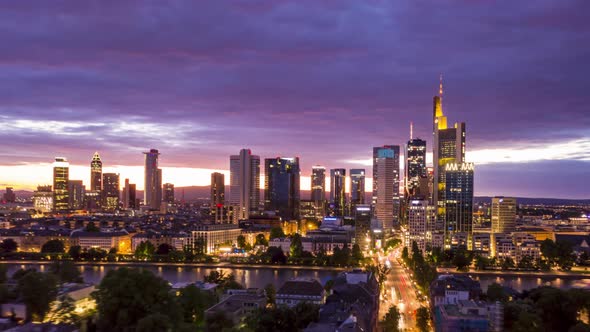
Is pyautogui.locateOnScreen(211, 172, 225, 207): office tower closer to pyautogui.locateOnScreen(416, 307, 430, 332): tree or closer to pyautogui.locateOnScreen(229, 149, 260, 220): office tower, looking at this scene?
pyautogui.locateOnScreen(229, 149, 260, 220): office tower

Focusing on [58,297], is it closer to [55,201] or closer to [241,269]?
[241,269]

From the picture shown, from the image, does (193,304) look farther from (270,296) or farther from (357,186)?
(357,186)

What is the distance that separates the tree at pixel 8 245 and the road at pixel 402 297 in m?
25.0

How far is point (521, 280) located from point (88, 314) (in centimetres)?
2141

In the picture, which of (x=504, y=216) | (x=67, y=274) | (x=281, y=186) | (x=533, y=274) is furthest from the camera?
(x=281, y=186)

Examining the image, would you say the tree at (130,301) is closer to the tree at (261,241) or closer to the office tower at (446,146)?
the tree at (261,241)

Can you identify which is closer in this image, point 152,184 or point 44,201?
point 44,201

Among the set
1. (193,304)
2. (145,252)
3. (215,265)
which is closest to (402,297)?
(193,304)

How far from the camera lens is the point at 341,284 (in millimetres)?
19406

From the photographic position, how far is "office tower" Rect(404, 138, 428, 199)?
78375mm

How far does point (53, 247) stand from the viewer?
3644 cm

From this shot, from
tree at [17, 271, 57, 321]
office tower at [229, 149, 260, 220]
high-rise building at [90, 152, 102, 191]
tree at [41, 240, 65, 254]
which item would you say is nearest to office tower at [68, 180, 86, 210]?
high-rise building at [90, 152, 102, 191]

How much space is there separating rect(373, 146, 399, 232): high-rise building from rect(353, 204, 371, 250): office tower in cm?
1882

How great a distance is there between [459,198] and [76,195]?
69537 mm
